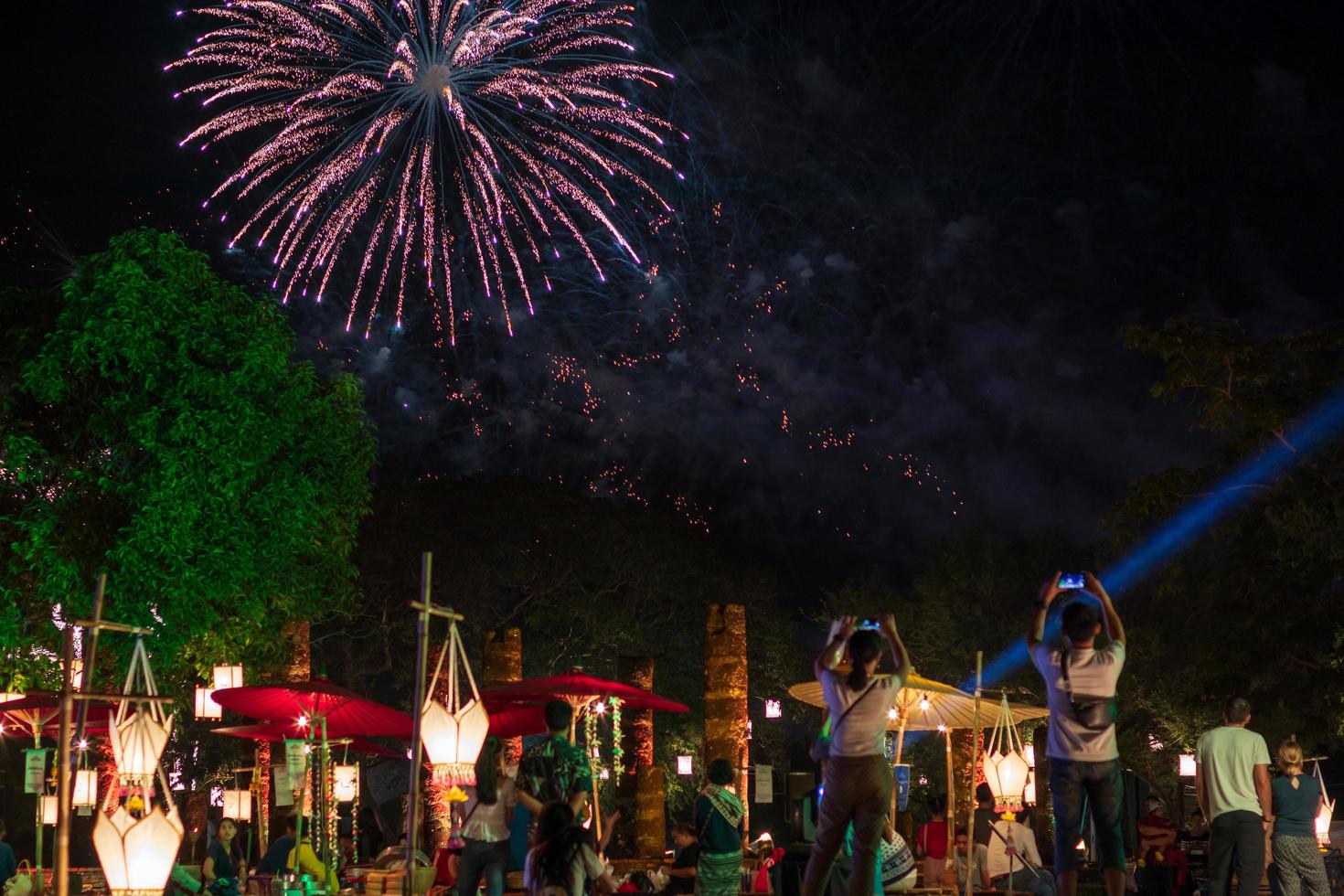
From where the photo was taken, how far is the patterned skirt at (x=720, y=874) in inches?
355

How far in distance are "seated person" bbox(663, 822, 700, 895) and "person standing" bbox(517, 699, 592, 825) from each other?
2.98 m

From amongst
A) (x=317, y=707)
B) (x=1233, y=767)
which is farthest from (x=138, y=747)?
(x=1233, y=767)

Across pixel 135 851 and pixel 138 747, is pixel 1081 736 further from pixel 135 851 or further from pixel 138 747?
pixel 138 747

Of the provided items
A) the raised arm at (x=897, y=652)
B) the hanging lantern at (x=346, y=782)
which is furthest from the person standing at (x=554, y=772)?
the hanging lantern at (x=346, y=782)

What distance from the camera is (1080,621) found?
666cm

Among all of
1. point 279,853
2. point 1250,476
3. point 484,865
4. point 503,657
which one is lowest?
point 279,853

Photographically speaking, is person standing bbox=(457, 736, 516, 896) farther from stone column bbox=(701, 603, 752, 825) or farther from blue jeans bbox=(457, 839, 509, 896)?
stone column bbox=(701, 603, 752, 825)

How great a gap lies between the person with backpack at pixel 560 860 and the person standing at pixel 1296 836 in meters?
4.52

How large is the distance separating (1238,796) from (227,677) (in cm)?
1316

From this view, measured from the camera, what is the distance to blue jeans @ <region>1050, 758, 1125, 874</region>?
21.2 feet

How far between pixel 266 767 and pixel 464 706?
40.7ft

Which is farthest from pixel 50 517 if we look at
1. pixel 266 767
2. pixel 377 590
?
pixel 377 590

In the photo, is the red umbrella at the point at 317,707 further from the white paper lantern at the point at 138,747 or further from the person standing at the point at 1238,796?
the person standing at the point at 1238,796

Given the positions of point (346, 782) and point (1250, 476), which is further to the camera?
point (346, 782)
